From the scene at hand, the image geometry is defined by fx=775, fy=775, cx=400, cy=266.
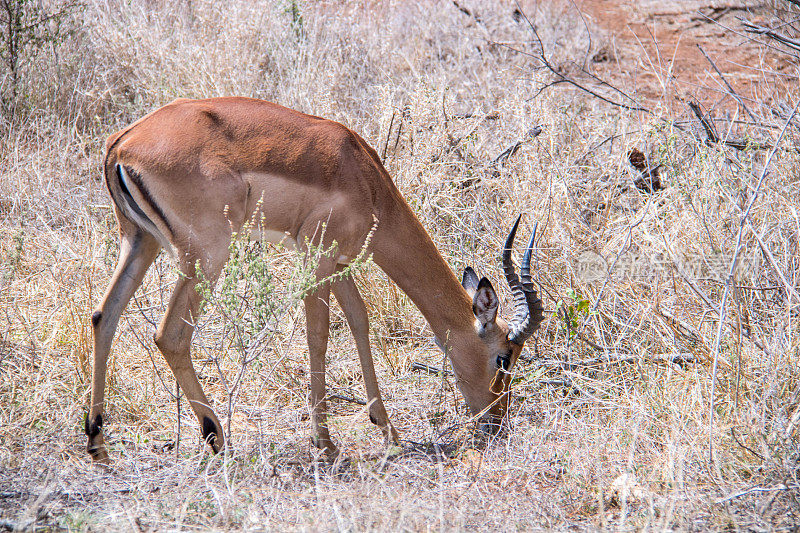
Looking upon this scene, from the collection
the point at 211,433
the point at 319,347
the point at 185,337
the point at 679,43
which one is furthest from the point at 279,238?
the point at 679,43

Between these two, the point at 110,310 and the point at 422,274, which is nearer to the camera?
the point at 110,310

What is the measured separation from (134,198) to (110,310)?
0.66 meters

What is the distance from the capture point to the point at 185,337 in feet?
12.8

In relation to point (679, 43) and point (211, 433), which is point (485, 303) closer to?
point (211, 433)

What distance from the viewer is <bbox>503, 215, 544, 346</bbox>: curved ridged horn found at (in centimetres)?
409

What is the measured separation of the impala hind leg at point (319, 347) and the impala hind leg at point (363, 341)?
20 centimetres

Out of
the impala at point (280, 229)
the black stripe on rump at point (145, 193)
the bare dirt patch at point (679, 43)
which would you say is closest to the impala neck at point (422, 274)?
the impala at point (280, 229)

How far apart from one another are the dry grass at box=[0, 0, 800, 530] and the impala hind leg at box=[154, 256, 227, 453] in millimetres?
140

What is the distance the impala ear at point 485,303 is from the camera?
4242mm

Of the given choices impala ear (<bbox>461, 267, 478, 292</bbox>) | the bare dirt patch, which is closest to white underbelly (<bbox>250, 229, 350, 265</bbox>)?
impala ear (<bbox>461, 267, 478, 292</bbox>)

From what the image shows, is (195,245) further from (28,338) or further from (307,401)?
(28,338)

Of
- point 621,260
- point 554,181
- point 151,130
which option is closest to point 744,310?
point 621,260

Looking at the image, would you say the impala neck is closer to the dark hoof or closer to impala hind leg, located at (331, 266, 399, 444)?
impala hind leg, located at (331, 266, 399, 444)

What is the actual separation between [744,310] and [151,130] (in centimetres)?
321
